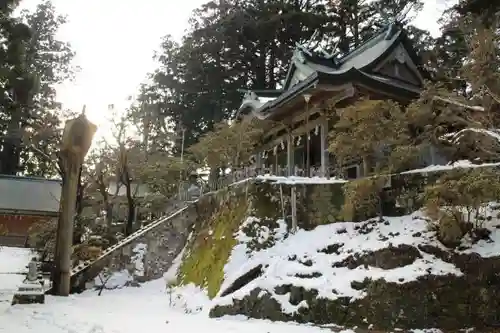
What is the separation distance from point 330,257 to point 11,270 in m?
11.8

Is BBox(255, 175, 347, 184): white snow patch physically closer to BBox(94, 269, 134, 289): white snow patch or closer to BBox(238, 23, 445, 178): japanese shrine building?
BBox(238, 23, 445, 178): japanese shrine building

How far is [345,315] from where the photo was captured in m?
8.47

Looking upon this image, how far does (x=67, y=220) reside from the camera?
11.4 m

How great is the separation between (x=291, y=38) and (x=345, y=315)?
28.4 m

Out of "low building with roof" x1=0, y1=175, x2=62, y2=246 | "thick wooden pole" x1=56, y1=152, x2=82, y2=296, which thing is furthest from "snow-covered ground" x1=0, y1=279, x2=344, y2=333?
"low building with roof" x1=0, y1=175, x2=62, y2=246

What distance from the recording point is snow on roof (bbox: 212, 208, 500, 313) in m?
8.76

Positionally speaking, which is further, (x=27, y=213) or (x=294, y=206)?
(x=27, y=213)

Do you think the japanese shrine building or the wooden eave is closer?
the japanese shrine building

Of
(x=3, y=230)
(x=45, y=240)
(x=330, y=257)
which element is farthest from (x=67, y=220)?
(x=3, y=230)

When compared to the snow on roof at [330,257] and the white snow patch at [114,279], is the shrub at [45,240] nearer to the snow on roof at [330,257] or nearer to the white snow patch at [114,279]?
the white snow patch at [114,279]

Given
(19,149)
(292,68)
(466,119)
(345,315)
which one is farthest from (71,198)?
(19,149)

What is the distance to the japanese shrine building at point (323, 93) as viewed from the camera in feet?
50.0

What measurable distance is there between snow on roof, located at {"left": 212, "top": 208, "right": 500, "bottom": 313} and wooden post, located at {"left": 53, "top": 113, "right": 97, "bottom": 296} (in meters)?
4.29

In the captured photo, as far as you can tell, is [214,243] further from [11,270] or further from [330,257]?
[11,270]
